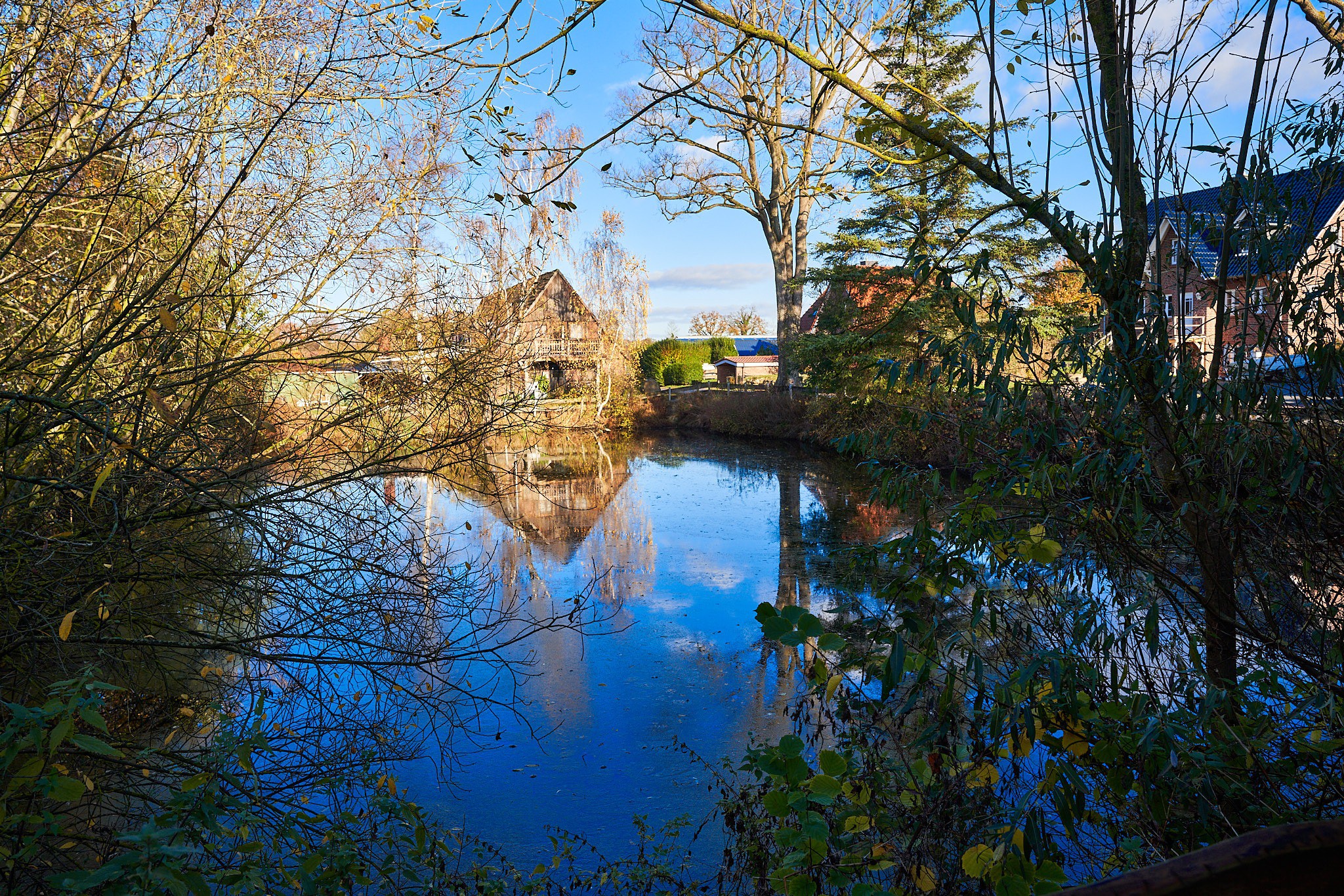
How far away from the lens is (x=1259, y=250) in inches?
96.8

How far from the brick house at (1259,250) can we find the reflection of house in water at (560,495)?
9.77ft

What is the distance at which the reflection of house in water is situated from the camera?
8188 millimetres

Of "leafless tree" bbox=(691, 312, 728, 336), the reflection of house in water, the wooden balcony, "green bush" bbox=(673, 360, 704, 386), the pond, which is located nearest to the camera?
the pond

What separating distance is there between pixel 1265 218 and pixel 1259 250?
142mm

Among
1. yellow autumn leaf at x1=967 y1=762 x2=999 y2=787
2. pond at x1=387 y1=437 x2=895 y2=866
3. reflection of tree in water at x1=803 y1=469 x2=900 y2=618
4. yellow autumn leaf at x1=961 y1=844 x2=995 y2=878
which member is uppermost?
yellow autumn leaf at x1=961 y1=844 x2=995 y2=878

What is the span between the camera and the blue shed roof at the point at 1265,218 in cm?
250

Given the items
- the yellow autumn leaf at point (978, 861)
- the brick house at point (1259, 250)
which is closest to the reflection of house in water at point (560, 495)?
the yellow autumn leaf at point (978, 861)

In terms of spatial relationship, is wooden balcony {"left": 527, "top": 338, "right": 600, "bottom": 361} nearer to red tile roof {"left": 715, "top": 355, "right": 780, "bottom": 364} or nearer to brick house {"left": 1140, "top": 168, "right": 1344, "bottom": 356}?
brick house {"left": 1140, "top": 168, "right": 1344, "bottom": 356}

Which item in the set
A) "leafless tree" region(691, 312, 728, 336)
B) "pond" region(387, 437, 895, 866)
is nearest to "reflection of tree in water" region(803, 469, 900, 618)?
"pond" region(387, 437, 895, 866)

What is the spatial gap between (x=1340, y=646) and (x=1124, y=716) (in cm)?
59

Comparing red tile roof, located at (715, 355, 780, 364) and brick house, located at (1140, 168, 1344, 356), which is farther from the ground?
red tile roof, located at (715, 355, 780, 364)

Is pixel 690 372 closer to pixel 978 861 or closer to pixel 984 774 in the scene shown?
pixel 984 774

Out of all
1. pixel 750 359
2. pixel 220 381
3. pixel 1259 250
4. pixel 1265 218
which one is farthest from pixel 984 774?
pixel 750 359

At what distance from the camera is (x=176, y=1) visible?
157 inches
